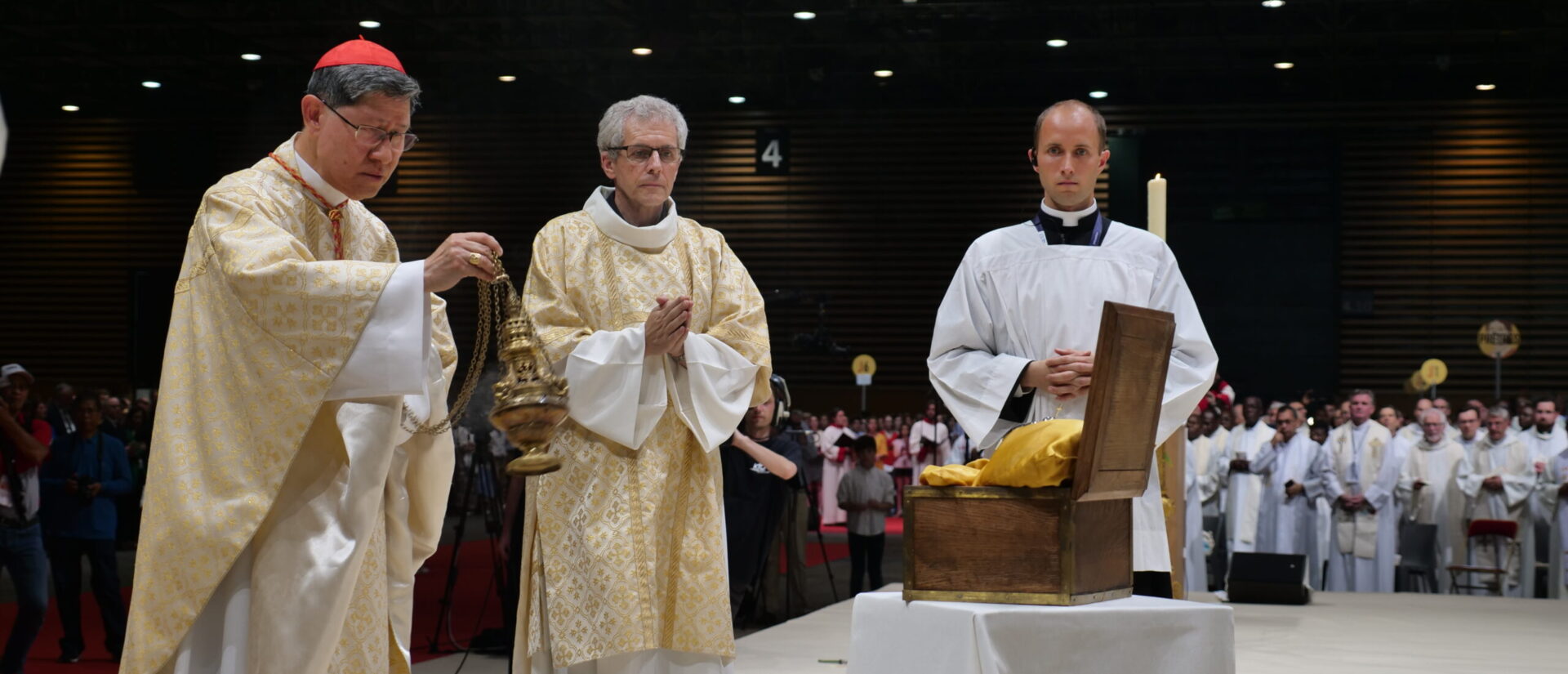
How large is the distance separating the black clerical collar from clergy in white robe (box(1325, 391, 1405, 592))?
411 inches

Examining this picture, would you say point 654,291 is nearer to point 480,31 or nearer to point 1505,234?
point 480,31

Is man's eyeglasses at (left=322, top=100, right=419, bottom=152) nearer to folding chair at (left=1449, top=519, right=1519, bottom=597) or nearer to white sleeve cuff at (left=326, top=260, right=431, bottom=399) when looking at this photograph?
white sleeve cuff at (left=326, top=260, right=431, bottom=399)

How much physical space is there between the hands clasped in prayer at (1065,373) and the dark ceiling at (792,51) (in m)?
14.7

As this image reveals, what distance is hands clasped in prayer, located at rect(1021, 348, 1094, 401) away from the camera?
279cm

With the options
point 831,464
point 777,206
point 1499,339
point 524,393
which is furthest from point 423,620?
point 1499,339

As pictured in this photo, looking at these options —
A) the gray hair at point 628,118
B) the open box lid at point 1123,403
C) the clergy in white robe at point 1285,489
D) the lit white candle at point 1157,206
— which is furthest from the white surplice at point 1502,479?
the open box lid at point 1123,403

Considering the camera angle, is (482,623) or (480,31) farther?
(480,31)

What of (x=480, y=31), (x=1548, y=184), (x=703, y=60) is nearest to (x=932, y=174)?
(x=703, y=60)

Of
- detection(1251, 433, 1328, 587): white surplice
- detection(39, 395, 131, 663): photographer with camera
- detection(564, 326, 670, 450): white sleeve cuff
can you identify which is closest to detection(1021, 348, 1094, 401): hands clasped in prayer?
detection(564, 326, 670, 450): white sleeve cuff

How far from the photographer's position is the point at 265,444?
238 centimetres

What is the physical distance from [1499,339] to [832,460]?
7815 millimetres

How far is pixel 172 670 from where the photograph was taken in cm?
239

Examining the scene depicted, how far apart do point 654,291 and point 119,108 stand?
1934 centimetres

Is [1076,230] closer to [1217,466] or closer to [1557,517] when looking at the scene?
[1557,517]
